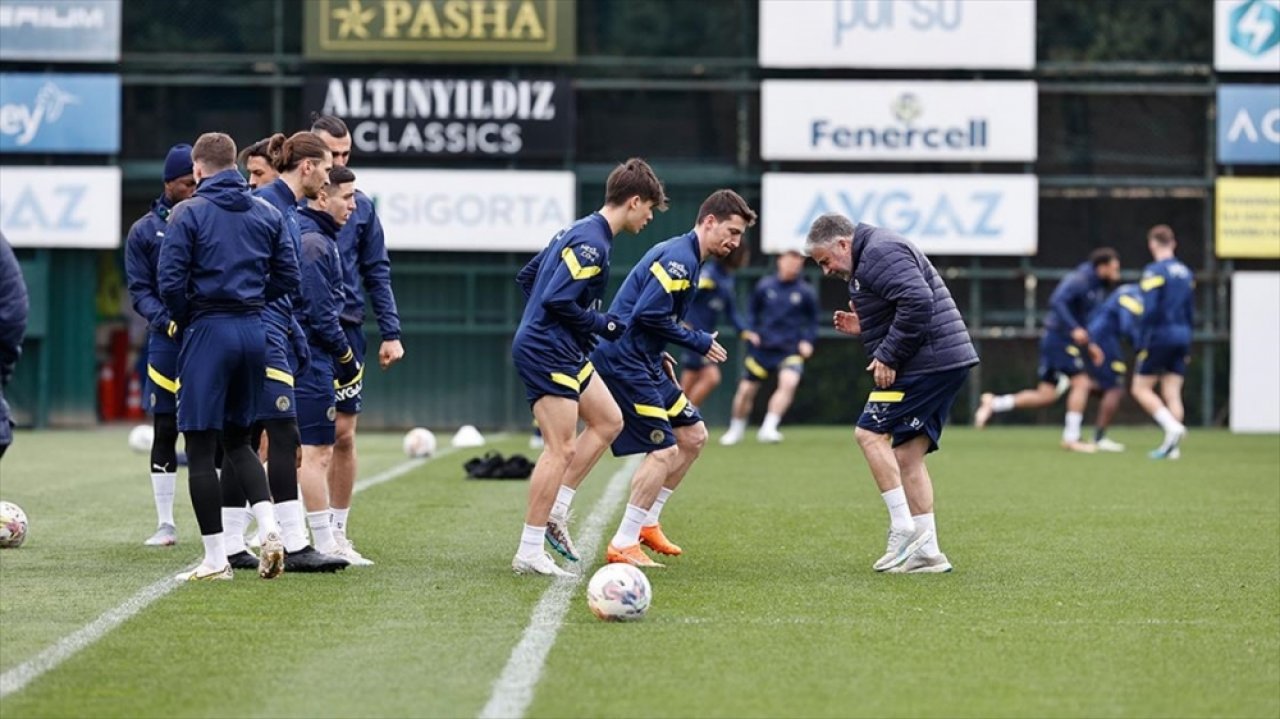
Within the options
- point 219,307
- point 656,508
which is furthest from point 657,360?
point 219,307

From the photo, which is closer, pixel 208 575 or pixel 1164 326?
pixel 208 575

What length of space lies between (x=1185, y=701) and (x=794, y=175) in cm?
1809

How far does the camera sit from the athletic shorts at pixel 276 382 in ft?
32.0

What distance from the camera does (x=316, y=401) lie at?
406 inches

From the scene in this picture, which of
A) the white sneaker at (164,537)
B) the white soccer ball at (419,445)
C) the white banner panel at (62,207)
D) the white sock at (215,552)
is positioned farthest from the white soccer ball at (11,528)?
the white banner panel at (62,207)

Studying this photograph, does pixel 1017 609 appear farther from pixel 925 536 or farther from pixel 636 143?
pixel 636 143

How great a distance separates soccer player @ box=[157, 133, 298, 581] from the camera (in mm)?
9375

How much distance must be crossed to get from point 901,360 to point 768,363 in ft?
39.4

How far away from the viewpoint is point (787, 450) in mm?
20672

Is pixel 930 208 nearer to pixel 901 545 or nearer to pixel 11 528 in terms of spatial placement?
pixel 901 545

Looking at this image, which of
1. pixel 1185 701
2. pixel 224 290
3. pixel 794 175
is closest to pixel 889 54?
pixel 794 175

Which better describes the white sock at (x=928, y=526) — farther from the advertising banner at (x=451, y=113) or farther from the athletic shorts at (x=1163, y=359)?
the advertising banner at (x=451, y=113)

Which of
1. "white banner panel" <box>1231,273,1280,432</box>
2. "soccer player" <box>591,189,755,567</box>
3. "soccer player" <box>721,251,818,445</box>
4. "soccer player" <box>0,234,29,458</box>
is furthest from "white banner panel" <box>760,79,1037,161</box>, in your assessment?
"soccer player" <box>0,234,29,458</box>

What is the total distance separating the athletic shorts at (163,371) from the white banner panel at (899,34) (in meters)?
14.0
